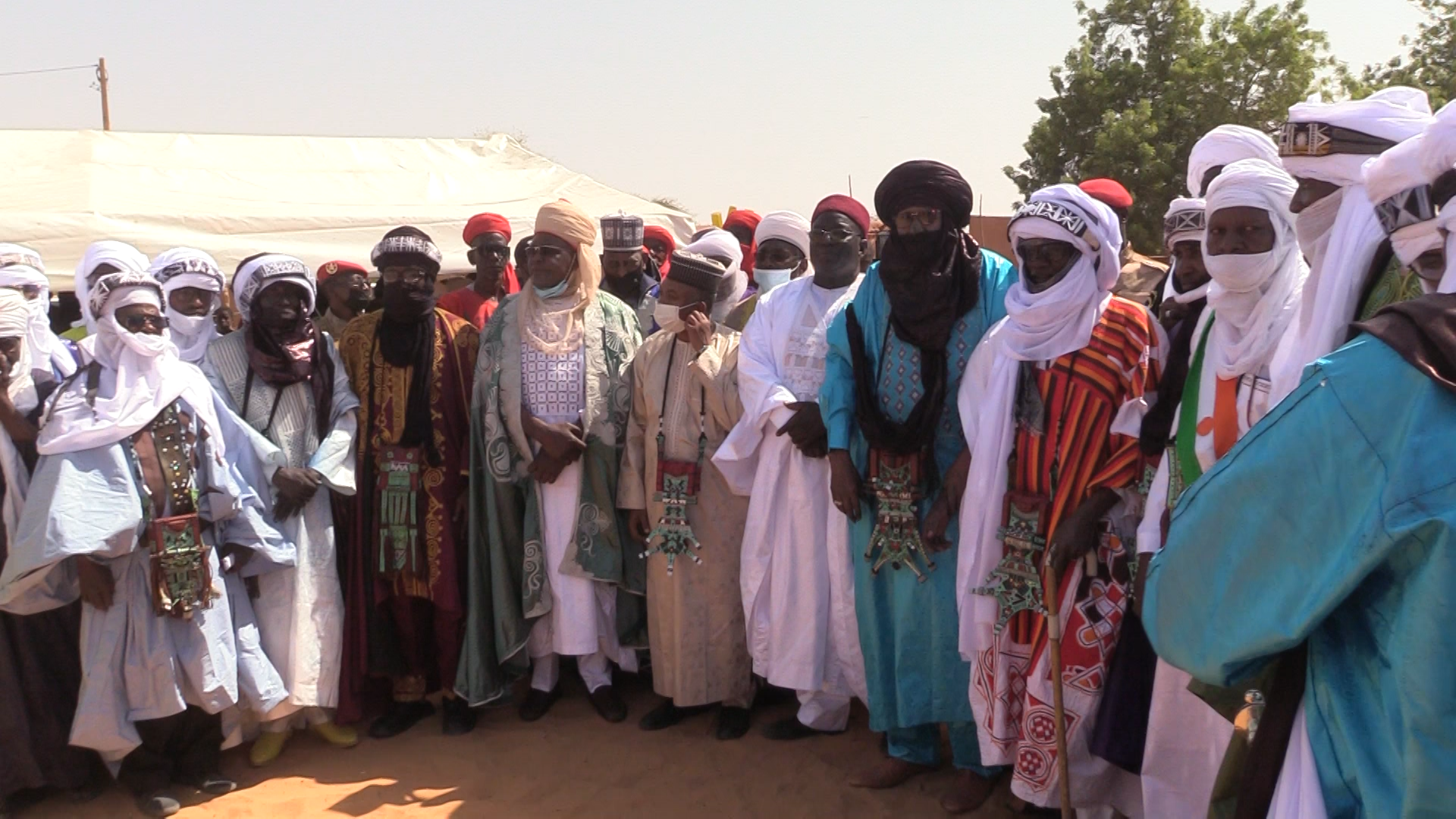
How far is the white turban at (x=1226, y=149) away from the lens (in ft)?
14.6

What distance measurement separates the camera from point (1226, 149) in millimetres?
4504

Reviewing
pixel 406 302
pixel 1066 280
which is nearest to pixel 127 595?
pixel 406 302

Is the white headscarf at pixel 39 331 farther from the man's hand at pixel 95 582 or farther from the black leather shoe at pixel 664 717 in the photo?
the black leather shoe at pixel 664 717

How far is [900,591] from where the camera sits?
4609mm

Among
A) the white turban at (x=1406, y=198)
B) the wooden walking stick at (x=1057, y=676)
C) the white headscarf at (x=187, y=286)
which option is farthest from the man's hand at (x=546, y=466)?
the white turban at (x=1406, y=198)

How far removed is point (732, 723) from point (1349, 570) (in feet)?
13.3

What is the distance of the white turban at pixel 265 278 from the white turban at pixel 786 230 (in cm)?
210

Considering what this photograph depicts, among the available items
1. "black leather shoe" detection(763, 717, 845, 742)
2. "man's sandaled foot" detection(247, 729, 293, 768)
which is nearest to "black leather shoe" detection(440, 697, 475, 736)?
"man's sandaled foot" detection(247, 729, 293, 768)

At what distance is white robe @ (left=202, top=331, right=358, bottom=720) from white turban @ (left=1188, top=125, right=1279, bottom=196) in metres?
3.65

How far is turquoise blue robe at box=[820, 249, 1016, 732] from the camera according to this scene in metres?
4.55

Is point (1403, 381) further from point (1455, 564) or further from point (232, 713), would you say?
point (232, 713)

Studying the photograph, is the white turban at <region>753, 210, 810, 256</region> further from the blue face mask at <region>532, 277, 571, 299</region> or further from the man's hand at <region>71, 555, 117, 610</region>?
the man's hand at <region>71, 555, 117, 610</region>

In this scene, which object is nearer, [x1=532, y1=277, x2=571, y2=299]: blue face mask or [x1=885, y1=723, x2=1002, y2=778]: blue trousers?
[x1=885, y1=723, x2=1002, y2=778]: blue trousers

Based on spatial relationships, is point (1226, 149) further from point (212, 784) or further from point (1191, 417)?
point (212, 784)
